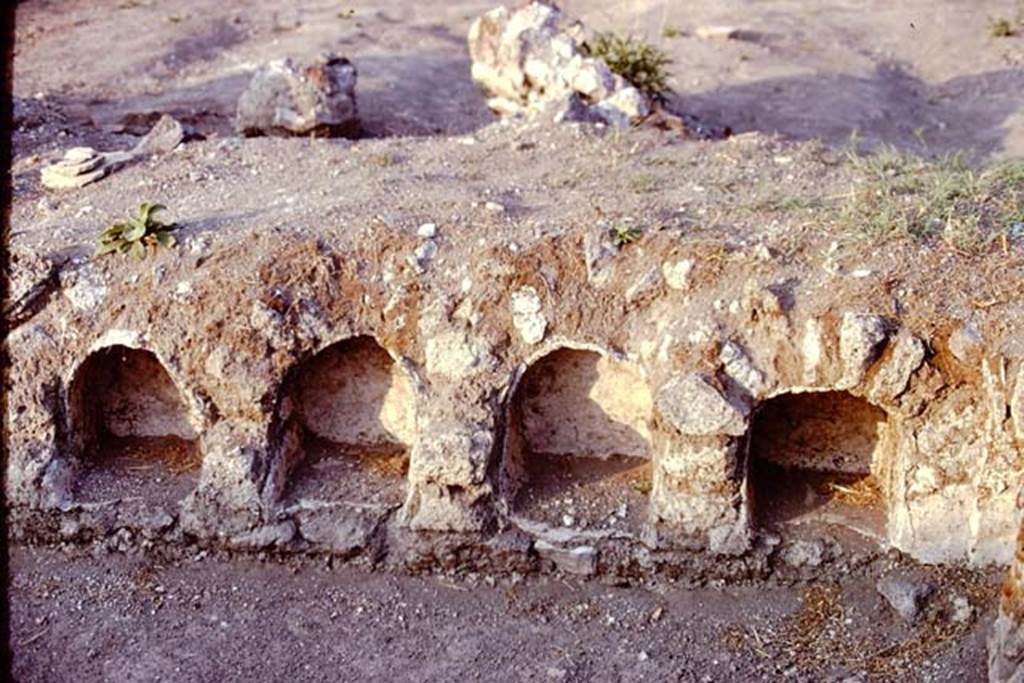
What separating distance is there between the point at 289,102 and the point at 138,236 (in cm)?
472

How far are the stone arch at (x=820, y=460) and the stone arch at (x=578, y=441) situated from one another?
67 cm

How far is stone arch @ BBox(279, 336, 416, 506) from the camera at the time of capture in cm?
690

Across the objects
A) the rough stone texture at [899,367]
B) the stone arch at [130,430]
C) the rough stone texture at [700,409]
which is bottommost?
the stone arch at [130,430]


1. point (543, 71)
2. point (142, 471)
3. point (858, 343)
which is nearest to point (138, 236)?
point (142, 471)

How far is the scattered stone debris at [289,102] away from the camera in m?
11.4

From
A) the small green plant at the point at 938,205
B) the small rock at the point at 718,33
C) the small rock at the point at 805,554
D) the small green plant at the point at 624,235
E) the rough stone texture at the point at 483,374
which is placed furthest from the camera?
the small rock at the point at 718,33

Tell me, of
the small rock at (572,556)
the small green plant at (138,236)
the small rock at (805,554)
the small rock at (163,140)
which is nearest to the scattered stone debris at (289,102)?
the small rock at (163,140)

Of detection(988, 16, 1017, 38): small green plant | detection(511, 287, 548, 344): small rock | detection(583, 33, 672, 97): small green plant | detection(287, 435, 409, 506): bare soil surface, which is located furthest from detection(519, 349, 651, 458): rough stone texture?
detection(988, 16, 1017, 38): small green plant

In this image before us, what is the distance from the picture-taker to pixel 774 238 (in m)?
6.86

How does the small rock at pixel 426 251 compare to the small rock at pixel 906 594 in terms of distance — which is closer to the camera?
the small rock at pixel 906 594

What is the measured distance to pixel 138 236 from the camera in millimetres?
7070

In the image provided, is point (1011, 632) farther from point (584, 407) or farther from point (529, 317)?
point (529, 317)

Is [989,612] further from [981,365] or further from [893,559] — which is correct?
[981,365]

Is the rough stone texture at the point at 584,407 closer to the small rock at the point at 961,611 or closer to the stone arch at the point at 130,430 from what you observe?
the small rock at the point at 961,611
